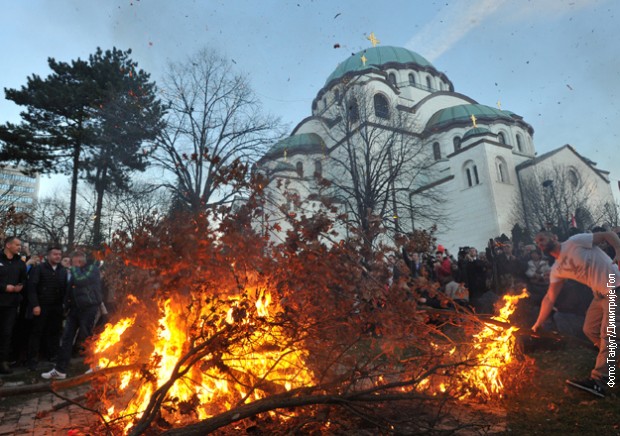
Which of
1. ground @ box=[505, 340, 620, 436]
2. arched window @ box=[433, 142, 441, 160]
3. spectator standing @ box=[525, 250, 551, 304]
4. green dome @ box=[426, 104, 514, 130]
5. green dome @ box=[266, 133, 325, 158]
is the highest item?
green dome @ box=[426, 104, 514, 130]

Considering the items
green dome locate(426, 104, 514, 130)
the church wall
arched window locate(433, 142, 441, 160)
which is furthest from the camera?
arched window locate(433, 142, 441, 160)

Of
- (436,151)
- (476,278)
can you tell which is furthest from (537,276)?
(436,151)

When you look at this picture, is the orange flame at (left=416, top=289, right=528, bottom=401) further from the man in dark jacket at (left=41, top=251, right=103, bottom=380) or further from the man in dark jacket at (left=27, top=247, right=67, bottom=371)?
the man in dark jacket at (left=27, top=247, right=67, bottom=371)

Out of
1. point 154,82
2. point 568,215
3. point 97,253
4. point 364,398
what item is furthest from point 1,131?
point 568,215

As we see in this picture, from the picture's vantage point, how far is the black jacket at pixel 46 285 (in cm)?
663

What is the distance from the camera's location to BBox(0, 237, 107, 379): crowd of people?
6.35m

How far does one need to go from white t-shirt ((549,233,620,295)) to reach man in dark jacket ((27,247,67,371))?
7989 mm

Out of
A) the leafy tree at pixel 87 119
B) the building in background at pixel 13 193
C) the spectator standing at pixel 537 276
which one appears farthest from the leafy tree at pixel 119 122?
the spectator standing at pixel 537 276

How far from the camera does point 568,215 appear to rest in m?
28.9

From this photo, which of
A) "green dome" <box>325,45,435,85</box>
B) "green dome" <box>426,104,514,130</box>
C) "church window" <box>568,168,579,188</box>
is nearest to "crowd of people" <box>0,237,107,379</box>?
"green dome" <box>426,104,514,130</box>

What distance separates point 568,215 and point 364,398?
3210 centimetres

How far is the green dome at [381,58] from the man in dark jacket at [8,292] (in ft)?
121

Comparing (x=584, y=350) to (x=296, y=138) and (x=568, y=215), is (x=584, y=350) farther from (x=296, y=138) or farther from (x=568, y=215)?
(x=296, y=138)

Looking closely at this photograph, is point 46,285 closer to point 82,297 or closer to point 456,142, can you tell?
point 82,297
